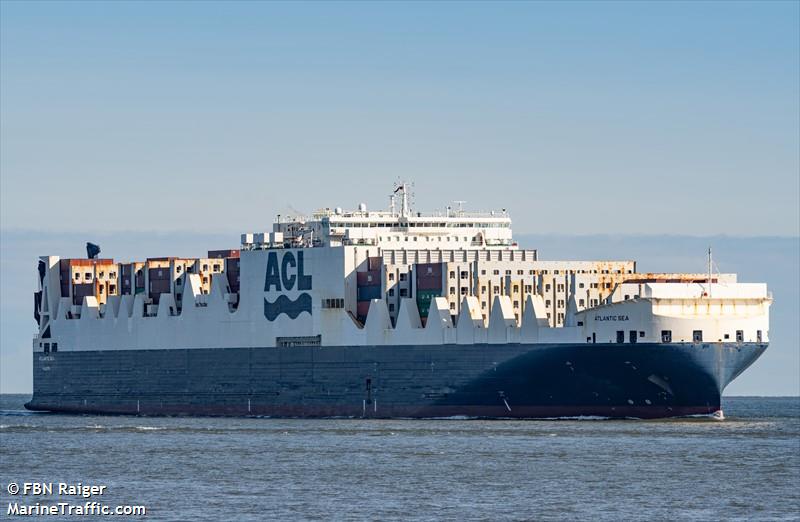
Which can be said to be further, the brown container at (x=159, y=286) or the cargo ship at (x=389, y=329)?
the brown container at (x=159, y=286)

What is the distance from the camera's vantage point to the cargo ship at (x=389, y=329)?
8869cm

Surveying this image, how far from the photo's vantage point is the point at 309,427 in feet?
292

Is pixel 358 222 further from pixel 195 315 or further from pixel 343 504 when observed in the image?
pixel 343 504

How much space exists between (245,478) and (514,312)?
34388 mm

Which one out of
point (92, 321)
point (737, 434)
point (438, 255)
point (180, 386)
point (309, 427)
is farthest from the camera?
point (92, 321)

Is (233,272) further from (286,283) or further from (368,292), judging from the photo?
(368,292)

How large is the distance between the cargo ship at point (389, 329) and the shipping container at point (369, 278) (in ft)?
0.33

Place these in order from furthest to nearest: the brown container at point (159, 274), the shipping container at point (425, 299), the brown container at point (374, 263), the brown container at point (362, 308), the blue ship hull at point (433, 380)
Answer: the brown container at point (159, 274), the brown container at point (362, 308), the brown container at point (374, 263), the shipping container at point (425, 299), the blue ship hull at point (433, 380)

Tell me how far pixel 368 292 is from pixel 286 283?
5022 mm

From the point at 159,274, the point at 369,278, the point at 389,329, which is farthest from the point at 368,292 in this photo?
the point at 159,274

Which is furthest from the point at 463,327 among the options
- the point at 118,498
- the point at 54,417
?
the point at 118,498

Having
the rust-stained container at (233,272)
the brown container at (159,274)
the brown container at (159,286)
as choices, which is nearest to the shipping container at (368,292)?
the rust-stained container at (233,272)

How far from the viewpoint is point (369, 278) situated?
99312mm

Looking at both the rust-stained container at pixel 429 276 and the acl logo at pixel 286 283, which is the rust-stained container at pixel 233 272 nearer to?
the acl logo at pixel 286 283
